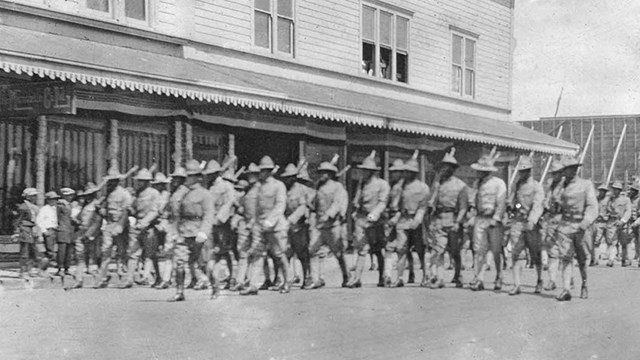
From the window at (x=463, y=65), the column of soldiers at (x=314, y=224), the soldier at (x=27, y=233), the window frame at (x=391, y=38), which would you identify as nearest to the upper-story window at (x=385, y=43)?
the window frame at (x=391, y=38)

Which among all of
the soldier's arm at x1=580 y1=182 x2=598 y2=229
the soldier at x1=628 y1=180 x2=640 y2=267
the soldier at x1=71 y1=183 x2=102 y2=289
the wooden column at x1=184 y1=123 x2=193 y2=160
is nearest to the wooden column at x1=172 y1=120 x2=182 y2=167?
the wooden column at x1=184 y1=123 x2=193 y2=160

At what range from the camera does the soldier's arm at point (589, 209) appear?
36.5ft

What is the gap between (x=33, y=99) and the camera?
1378 centimetres

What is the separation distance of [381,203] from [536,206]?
2.24 meters

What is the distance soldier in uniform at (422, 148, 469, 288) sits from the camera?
41.4 feet

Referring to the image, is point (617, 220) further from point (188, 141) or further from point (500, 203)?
point (188, 141)

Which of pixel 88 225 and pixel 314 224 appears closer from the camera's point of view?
pixel 314 224

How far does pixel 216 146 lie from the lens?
1764cm

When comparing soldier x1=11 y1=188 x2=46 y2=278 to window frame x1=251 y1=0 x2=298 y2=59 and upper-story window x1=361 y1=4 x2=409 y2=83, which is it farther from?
upper-story window x1=361 y1=4 x2=409 y2=83

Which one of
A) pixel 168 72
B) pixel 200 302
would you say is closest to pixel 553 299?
pixel 200 302

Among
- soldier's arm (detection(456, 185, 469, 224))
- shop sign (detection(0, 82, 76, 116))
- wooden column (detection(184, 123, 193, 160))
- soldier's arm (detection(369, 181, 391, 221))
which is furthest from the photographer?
wooden column (detection(184, 123, 193, 160))

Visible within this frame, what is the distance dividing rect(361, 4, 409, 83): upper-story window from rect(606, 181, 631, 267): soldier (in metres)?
7.06

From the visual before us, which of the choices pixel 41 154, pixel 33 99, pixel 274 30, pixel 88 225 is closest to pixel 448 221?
pixel 88 225

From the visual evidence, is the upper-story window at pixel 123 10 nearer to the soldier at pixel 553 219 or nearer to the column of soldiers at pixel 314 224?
the column of soldiers at pixel 314 224
